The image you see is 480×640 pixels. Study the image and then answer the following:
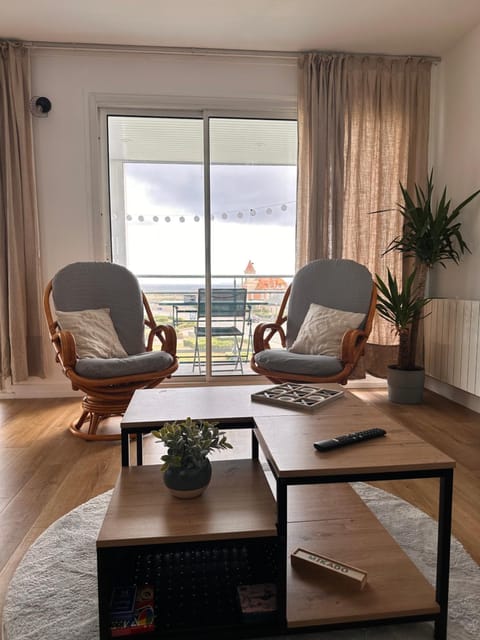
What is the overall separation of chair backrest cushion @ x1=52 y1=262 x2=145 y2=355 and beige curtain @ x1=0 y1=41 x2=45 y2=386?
23.5 inches

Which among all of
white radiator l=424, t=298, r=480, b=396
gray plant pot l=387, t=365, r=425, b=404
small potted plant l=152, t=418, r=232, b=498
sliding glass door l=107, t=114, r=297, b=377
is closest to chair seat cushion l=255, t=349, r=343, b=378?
gray plant pot l=387, t=365, r=425, b=404

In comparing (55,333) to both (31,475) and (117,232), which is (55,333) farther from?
(117,232)

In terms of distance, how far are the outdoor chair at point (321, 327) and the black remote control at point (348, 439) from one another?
1.39 m

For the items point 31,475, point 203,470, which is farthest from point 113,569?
point 31,475

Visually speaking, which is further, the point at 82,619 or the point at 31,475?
the point at 31,475

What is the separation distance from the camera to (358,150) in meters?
3.74

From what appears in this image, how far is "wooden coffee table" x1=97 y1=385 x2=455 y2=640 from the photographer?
1.14 m

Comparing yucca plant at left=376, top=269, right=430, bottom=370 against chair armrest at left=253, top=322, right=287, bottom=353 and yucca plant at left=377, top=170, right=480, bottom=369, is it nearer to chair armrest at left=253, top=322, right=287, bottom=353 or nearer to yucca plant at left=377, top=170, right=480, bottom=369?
yucca plant at left=377, top=170, right=480, bottom=369

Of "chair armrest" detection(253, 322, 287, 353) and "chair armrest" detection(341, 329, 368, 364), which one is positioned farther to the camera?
"chair armrest" detection(253, 322, 287, 353)

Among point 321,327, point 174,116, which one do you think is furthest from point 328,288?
point 174,116

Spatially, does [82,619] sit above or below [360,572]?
below

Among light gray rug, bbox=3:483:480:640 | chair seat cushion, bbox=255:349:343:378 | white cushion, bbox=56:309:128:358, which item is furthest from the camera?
white cushion, bbox=56:309:128:358

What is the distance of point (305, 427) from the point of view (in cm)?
147

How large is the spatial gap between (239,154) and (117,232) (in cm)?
121
